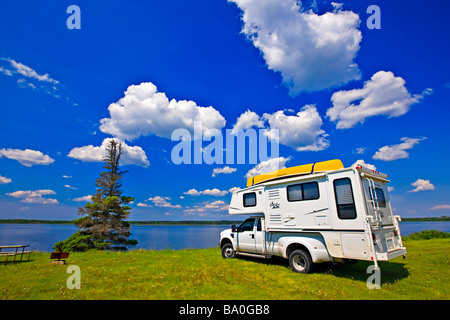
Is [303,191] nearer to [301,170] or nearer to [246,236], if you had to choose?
[301,170]

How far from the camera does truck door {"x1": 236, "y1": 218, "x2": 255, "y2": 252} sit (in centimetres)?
1060

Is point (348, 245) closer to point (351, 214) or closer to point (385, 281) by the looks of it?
point (351, 214)

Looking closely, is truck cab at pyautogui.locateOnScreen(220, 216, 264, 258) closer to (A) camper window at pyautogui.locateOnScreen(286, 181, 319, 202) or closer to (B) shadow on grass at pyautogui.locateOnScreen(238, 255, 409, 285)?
(B) shadow on grass at pyautogui.locateOnScreen(238, 255, 409, 285)

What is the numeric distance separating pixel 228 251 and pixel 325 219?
615 centimetres

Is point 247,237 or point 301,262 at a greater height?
point 247,237

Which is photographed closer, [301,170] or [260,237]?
[301,170]

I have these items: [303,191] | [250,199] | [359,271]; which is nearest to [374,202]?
[303,191]

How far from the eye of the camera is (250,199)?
35.7 ft

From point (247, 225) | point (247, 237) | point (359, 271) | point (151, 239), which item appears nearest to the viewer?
point (359, 271)

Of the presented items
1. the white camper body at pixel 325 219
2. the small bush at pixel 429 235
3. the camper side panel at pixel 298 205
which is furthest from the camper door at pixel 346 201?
the small bush at pixel 429 235

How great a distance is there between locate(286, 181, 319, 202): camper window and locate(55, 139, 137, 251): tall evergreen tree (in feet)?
63.8

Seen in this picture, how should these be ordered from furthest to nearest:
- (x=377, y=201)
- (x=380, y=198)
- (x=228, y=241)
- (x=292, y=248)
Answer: (x=228, y=241), (x=292, y=248), (x=380, y=198), (x=377, y=201)

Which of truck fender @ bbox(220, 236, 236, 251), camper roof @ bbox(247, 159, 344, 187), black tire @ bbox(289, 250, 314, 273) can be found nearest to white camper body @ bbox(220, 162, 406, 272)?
black tire @ bbox(289, 250, 314, 273)

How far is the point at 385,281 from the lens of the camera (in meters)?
7.52
